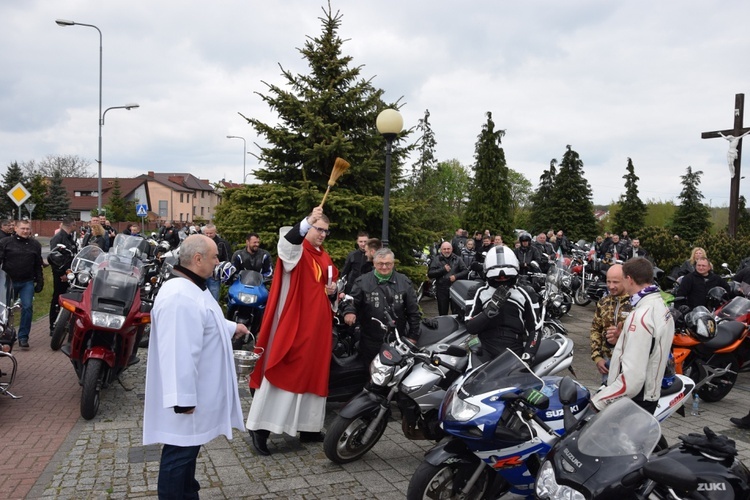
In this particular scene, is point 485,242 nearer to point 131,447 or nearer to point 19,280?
point 19,280

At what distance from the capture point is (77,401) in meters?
6.65

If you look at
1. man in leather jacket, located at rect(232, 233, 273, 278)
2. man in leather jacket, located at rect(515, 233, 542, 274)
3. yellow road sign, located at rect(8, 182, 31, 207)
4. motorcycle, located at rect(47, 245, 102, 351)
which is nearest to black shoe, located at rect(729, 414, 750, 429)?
man in leather jacket, located at rect(232, 233, 273, 278)

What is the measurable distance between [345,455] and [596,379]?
15.4 ft

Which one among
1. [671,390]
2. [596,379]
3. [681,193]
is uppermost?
[681,193]

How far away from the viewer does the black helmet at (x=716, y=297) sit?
8.09 meters

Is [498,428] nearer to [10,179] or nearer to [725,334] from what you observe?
[725,334]

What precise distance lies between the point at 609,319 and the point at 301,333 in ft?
8.77

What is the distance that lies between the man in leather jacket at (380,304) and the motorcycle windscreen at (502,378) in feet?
7.31

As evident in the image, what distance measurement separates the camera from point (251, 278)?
859cm

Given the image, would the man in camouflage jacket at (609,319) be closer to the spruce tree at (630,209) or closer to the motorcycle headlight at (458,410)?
the motorcycle headlight at (458,410)

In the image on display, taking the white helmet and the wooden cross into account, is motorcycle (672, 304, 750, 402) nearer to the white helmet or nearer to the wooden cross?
the white helmet

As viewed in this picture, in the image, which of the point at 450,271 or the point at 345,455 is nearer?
the point at 345,455

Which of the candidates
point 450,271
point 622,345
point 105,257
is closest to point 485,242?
point 450,271

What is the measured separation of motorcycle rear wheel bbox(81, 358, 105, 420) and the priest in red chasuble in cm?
164
